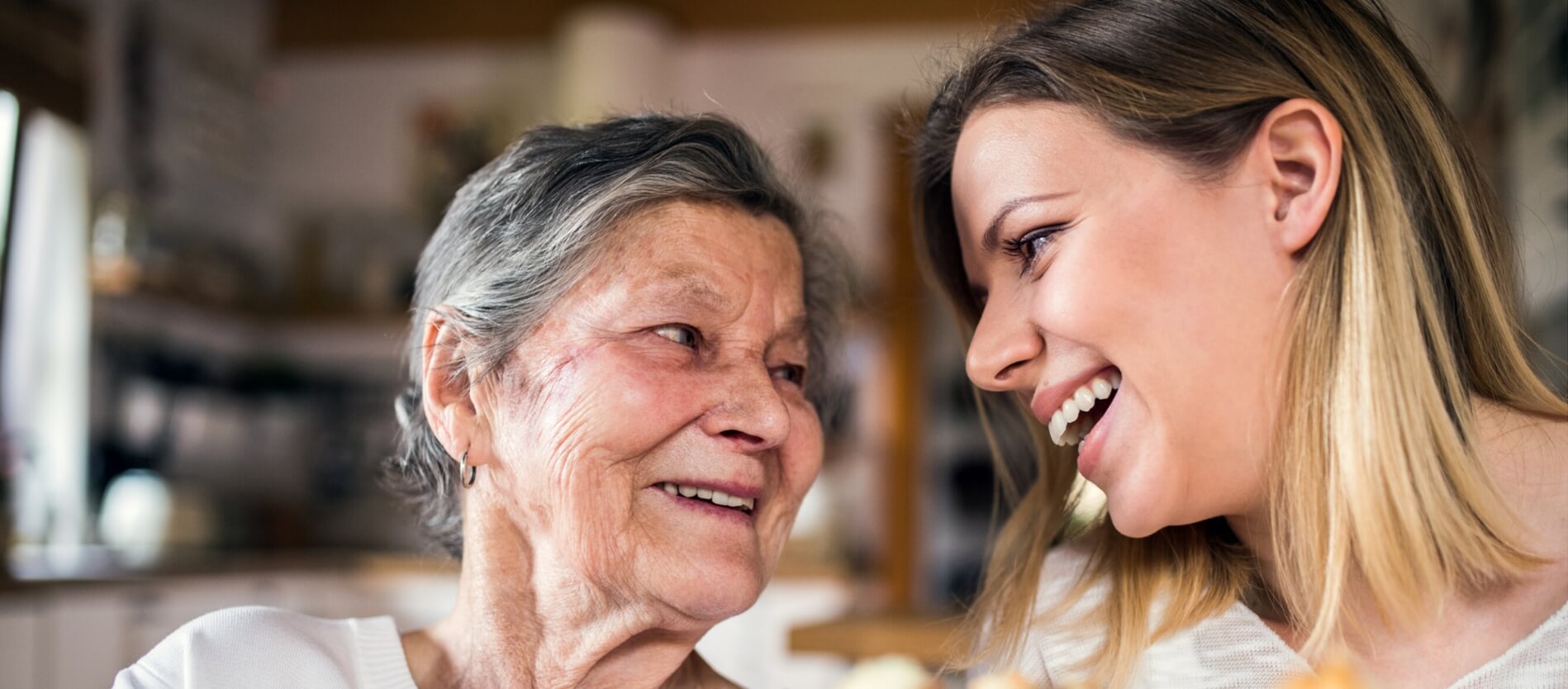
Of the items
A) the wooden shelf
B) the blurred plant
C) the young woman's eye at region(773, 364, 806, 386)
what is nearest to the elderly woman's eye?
the young woman's eye at region(773, 364, 806, 386)

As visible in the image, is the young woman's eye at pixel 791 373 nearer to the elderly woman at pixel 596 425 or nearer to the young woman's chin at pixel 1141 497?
the elderly woman at pixel 596 425

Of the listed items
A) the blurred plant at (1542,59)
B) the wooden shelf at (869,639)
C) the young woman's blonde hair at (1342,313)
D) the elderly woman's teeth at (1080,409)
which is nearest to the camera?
the young woman's blonde hair at (1342,313)

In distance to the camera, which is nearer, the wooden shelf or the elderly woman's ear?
the elderly woman's ear

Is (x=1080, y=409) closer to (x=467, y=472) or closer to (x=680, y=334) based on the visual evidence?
(x=680, y=334)

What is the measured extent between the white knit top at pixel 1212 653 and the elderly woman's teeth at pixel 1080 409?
19 centimetres

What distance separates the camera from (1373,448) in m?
1.02

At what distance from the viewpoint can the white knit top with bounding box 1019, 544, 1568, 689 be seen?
3.44 feet

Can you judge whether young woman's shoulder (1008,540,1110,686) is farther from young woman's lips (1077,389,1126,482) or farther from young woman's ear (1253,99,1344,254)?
young woman's ear (1253,99,1344,254)

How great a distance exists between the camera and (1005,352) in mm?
1168

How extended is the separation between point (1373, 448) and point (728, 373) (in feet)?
1.85

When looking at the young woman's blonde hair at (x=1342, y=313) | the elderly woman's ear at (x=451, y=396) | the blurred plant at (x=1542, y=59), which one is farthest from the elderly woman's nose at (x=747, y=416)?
the blurred plant at (x=1542, y=59)

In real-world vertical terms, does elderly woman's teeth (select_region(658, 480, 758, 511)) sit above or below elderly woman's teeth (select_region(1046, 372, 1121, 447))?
below

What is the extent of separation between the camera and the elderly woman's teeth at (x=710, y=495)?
118 centimetres

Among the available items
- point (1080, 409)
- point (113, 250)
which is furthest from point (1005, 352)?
point (113, 250)
